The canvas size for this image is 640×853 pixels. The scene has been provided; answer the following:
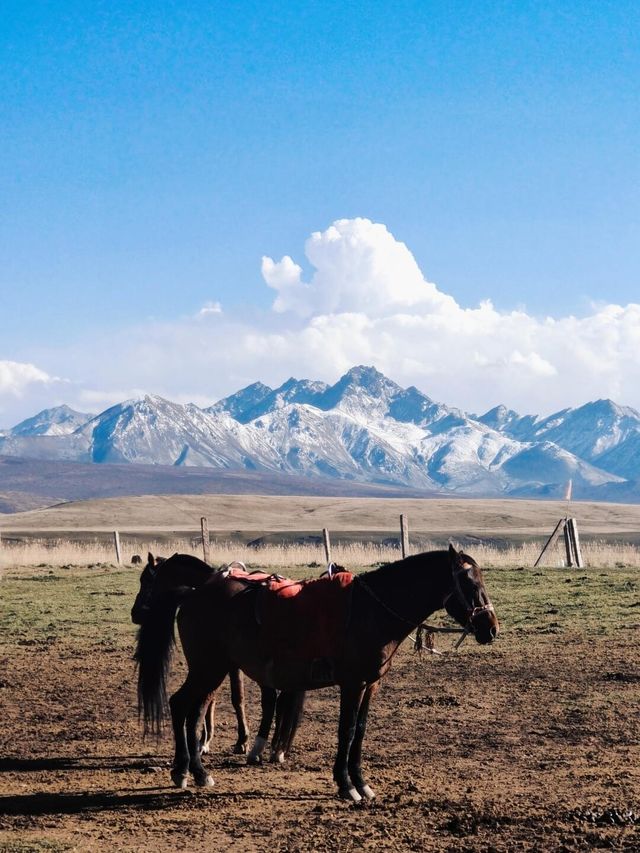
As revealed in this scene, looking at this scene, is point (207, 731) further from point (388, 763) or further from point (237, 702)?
point (388, 763)

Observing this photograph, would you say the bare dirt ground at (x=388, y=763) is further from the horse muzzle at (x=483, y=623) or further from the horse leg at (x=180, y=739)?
the horse muzzle at (x=483, y=623)

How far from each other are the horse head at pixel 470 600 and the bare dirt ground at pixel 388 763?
133 centimetres

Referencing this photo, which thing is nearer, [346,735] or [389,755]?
[346,735]

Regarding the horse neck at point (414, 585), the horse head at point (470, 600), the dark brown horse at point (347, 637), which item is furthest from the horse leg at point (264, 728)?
the horse head at point (470, 600)

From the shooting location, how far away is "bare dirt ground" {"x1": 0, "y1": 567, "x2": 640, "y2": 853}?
729 centimetres

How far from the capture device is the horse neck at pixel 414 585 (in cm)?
827

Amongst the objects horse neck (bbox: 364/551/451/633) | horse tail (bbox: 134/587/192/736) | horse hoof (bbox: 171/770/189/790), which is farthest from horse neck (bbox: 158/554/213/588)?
horse neck (bbox: 364/551/451/633)

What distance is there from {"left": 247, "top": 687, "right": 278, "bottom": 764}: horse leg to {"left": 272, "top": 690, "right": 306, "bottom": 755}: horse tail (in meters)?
0.12

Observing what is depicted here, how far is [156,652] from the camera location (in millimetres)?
9500

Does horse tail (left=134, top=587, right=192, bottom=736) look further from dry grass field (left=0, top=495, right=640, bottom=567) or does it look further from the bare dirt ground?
dry grass field (left=0, top=495, right=640, bottom=567)

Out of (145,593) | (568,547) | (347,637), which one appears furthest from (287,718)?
(568,547)

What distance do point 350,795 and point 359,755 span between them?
337 mm

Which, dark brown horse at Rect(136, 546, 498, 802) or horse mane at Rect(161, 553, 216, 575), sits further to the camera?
horse mane at Rect(161, 553, 216, 575)

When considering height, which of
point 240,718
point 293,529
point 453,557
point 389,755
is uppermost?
point 453,557
